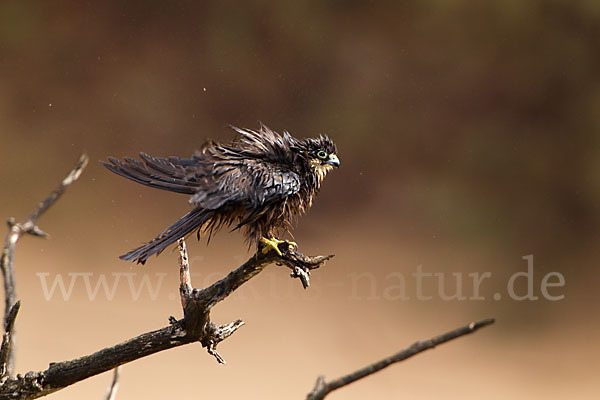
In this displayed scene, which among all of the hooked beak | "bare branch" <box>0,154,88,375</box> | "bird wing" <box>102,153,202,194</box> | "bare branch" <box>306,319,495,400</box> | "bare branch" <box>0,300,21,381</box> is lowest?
"bare branch" <box>306,319,495,400</box>

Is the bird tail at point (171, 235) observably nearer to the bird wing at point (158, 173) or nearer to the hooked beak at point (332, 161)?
the bird wing at point (158, 173)

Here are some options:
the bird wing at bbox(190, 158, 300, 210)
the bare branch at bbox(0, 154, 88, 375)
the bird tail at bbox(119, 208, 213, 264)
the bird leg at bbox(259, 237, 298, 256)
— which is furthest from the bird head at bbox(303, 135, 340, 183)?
the bare branch at bbox(0, 154, 88, 375)

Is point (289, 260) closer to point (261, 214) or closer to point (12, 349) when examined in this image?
point (261, 214)

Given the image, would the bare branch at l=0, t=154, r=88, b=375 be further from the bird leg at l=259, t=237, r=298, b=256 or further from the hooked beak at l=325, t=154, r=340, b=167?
the hooked beak at l=325, t=154, r=340, b=167

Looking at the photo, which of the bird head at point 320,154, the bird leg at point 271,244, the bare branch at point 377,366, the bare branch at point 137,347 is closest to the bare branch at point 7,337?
the bare branch at point 137,347

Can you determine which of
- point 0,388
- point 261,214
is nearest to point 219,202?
point 261,214

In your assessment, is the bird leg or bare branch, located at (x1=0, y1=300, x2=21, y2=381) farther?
the bird leg

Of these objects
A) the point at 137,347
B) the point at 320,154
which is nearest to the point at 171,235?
the point at 137,347

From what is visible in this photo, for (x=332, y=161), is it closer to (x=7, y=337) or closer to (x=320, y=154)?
(x=320, y=154)
